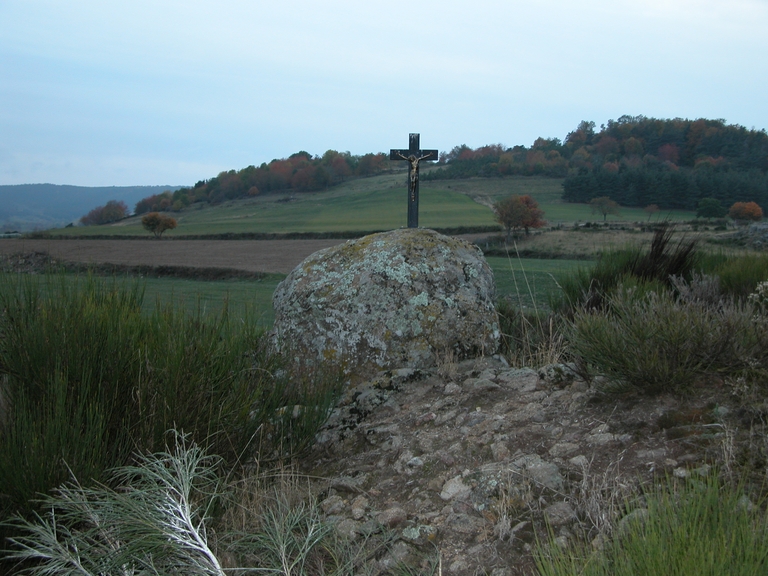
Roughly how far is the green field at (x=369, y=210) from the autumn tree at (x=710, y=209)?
2201 millimetres

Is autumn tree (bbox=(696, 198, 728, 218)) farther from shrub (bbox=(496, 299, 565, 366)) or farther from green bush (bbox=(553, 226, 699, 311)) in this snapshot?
shrub (bbox=(496, 299, 565, 366))

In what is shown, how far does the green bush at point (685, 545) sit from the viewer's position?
1750mm

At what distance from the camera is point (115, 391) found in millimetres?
3309

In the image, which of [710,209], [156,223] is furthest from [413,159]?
[710,209]

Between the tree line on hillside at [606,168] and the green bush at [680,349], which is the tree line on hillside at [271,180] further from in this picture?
the green bush at [680,349]

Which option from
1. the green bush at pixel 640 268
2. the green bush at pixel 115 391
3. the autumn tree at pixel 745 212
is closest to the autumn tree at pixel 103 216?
the autumn tree at pixel 745 212

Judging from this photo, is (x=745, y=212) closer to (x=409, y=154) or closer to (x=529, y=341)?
(x=409, y=154)

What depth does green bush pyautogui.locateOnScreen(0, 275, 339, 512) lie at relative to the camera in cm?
280

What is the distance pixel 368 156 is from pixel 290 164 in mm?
16002

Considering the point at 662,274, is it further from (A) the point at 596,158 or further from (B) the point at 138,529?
(A) the point at 596,158

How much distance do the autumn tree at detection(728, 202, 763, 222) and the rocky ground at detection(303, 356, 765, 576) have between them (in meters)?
59.2

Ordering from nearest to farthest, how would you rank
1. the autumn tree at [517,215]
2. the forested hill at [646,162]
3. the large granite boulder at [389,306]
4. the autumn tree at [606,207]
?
the large granite boulder at [389,306] → the autumn tree at [517,215] → the autumn tree at [606,207] → the forested hill at [646,162]

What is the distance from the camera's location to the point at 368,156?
107m

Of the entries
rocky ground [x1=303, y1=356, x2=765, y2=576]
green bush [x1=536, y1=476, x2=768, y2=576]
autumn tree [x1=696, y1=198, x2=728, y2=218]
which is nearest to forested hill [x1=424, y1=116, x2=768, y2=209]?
autumn tree [x1=696, y1=198, x2=728, y2=218]
